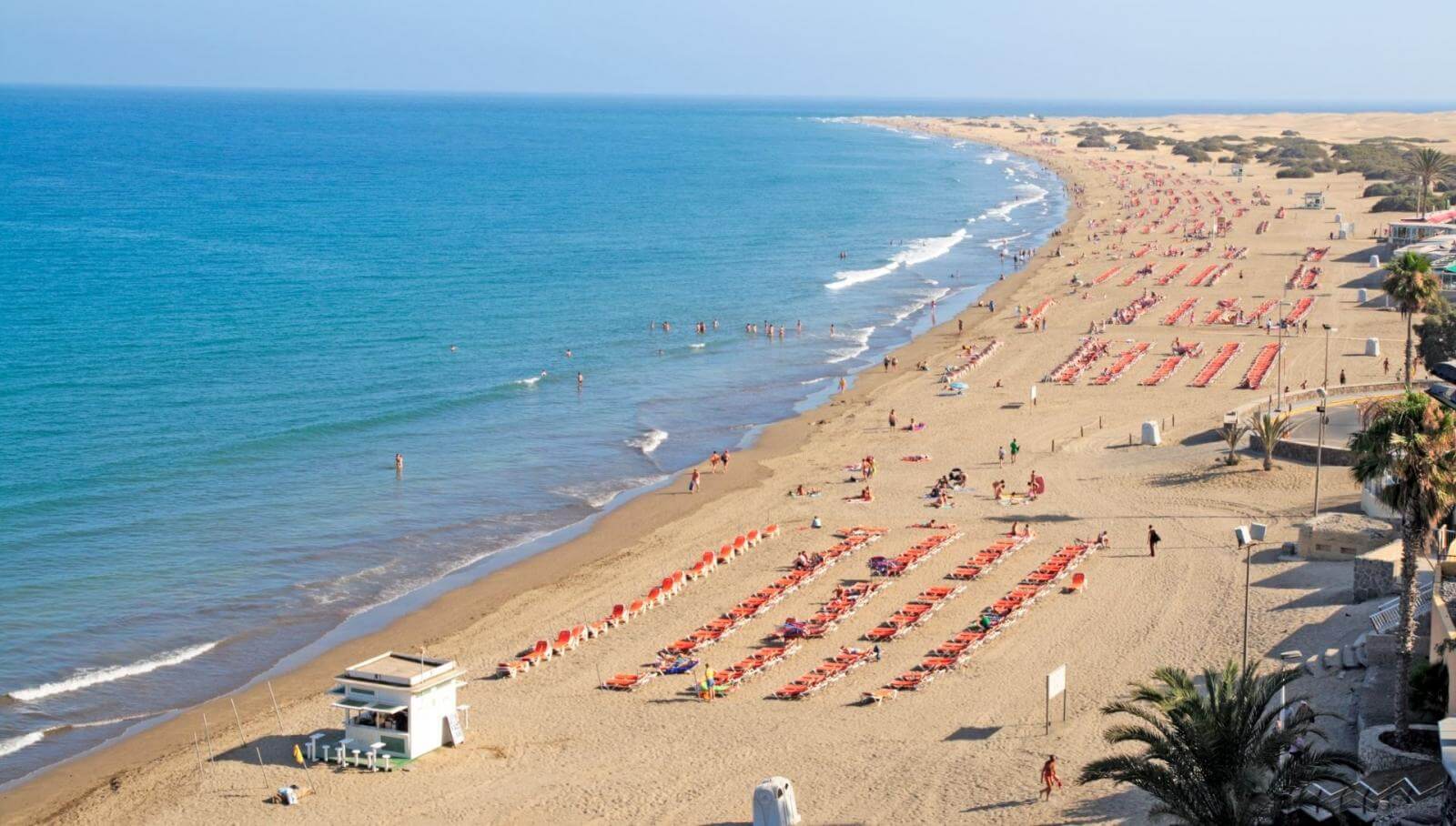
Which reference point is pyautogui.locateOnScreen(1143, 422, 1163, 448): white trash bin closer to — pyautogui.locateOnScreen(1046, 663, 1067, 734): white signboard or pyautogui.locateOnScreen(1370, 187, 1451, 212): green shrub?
pyautogui.locateOnScreen(1046, 663, 1067, 734): white signboard

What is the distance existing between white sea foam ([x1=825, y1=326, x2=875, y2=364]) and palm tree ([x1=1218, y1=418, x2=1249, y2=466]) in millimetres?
23453

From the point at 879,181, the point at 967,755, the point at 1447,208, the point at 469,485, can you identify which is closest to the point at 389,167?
the point at 879,181

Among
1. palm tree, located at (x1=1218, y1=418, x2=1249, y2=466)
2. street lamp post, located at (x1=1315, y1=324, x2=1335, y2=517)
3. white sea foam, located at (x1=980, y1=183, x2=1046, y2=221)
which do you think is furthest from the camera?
white sea foam, located at (x1=980, y1=183, x2=1046, y2=221)

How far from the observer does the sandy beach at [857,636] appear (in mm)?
23797

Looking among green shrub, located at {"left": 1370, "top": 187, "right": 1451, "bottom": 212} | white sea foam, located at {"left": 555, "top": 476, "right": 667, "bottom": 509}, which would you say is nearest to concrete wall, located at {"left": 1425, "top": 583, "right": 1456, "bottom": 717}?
white sea foam, located at {"left": 555, "top": 476, "right": 667, "bottom": 509}

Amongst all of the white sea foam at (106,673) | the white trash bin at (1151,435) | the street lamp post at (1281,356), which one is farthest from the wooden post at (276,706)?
the street lamp post at (1281,356)

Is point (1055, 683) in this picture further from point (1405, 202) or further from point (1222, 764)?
point (1405, 202)

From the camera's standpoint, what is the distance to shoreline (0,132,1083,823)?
26.0m

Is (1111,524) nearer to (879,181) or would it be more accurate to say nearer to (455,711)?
(455,711)

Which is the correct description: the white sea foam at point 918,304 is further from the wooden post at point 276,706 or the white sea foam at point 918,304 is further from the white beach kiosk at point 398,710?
the white beach kiosk at point 398,710

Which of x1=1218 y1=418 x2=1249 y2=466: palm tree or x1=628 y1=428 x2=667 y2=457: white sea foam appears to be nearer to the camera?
x1=1218 y1=418 x2=1249 y2=466: palm tree

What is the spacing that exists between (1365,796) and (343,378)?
45.7m

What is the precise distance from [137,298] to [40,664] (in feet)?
159

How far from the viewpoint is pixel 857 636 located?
30.7 metres
